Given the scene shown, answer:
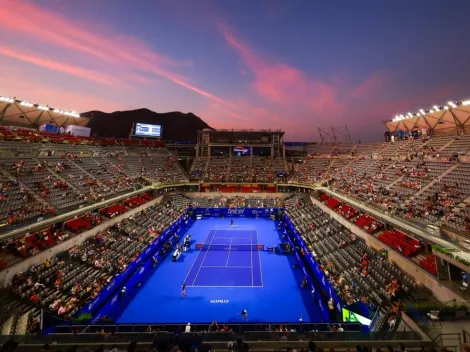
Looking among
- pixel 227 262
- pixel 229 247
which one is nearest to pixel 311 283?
pixel 227 262

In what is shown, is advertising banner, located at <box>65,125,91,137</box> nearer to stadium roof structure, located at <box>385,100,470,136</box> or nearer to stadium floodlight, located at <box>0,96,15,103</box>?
stadium floodlight, located at <box>0,96,15,103</box>

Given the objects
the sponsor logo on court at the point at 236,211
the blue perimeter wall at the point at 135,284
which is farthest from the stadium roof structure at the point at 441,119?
the sponsor logo on court at the point at 236,211

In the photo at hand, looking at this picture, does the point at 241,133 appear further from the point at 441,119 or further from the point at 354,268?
the point at 354,268

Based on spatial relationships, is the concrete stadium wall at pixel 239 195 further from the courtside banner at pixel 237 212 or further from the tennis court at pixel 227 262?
the tennis court at pixel 227 262

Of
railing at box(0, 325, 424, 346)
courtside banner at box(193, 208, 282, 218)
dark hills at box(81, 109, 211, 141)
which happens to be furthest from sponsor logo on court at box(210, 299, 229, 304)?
dark hills at box(81, 109, 211, 141)

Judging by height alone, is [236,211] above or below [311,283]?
below
